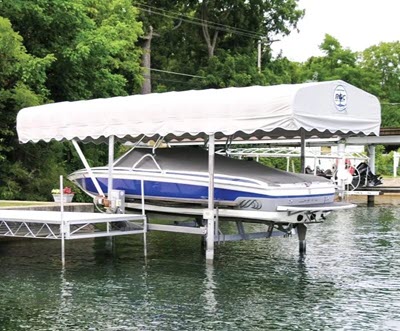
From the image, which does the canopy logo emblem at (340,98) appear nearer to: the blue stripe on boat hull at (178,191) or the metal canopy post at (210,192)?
the blue stripe on boat hull at (178,191)

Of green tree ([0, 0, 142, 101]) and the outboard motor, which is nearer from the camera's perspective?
green tree ([0, 0, 142, 101])

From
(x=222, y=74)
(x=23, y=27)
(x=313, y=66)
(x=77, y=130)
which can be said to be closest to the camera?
(x=77, y=130)

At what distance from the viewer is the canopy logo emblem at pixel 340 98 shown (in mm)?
13906

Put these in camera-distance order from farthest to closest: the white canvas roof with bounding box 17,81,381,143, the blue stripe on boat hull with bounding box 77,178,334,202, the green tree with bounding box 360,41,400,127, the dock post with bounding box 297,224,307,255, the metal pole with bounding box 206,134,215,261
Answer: the green tree with bounding box 360,41,400,127, the dock post with bounding box 297,224,307,255, the blue stripe on boat hull with bounding box 77,178,334,202, the metal pole with bounding box 206,134,215,261, the white canvas roof with bounding box 17,81,381,143

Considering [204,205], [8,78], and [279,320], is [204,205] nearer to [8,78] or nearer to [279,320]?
[279,320]

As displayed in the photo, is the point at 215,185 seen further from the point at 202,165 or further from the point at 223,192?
the point at 202,165

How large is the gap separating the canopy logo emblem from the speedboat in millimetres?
1651

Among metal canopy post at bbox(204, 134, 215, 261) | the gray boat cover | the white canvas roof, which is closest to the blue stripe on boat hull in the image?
the gray boat cover

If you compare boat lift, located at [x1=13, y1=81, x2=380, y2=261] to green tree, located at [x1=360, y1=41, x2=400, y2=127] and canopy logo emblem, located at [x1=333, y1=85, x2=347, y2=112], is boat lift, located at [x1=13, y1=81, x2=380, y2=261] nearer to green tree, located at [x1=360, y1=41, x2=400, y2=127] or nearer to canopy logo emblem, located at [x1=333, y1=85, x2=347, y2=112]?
canopy logo emblem, located at [x1=333, y1=85, x2=347, y2=112]

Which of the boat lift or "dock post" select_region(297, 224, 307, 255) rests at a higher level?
the boat lift

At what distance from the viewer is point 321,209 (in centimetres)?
1410

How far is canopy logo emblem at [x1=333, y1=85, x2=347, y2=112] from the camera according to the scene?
13906 millimetres

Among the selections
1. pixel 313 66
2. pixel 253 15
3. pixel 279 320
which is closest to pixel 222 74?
pixel 253 15

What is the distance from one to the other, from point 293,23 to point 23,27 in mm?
26810
